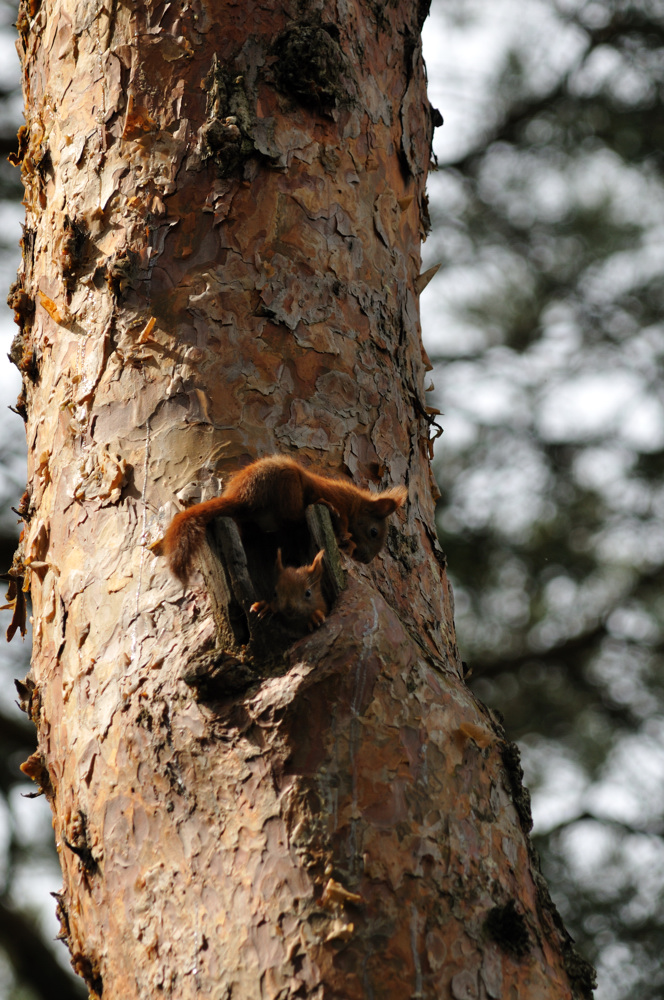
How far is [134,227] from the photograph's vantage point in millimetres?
1629

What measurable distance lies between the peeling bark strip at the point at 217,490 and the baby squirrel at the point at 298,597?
3cm

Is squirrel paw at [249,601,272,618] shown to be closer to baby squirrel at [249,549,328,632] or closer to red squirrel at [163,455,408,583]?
baby squirrel at [249,549,328,632]

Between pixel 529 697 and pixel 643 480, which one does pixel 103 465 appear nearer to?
pixel 529 697

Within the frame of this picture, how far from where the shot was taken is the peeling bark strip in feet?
3.81

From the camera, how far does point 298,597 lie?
→ 124 centimetres

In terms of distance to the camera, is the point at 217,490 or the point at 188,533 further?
the point at 217,490

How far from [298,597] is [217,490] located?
0.29m

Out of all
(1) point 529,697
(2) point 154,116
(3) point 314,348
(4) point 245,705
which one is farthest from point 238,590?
(1) point 529,697

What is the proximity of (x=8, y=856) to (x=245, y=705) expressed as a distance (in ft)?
16.0

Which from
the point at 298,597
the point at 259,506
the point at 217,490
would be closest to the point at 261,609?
the point at 298,597

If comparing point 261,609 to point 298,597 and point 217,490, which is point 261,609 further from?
point 217,490

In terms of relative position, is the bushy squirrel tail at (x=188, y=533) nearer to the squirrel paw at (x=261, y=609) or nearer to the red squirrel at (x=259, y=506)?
the red squirrel at (x=259, y=506)

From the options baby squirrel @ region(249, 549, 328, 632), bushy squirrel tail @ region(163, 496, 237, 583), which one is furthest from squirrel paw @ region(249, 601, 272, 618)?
bushy squirrel tail @ region(163, 496, 237, 583)

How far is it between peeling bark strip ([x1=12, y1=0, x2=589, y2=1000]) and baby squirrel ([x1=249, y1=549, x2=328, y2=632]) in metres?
0.03
